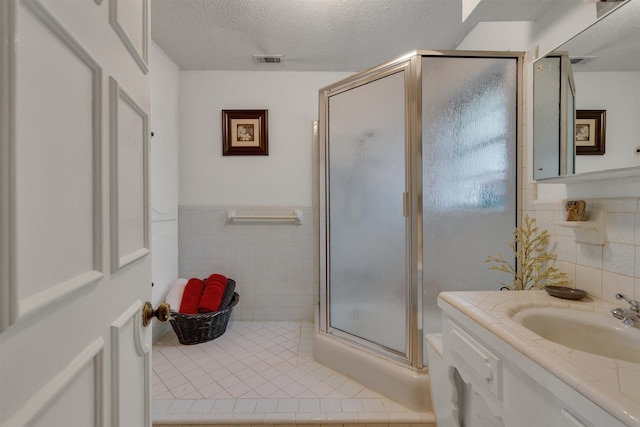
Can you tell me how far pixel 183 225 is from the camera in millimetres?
2379

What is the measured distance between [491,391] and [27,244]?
1009 millimetres

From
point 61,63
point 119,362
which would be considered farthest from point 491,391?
point 61,63

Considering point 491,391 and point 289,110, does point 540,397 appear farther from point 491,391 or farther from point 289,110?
point 289,110

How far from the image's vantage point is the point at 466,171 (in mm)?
1447

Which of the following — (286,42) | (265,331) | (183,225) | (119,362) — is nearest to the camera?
(119,362)

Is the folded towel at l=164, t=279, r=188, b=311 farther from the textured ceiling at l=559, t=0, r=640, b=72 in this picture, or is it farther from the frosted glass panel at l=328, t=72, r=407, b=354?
the textured ceiling at l=559, t=0, r=640, b=72

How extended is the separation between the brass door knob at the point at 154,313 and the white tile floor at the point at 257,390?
0.86 metres

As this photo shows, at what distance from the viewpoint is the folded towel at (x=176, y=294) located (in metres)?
2.06

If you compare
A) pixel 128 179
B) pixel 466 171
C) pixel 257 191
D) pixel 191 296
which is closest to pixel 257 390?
pixel 191 296

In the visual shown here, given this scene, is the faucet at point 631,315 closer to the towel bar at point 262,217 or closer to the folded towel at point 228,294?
the towel bar at point 262,217

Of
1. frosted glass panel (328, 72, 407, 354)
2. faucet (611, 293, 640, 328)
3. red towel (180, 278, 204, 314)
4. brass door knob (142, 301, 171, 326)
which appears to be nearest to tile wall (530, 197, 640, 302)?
faucet (611, 293, 640, 328)

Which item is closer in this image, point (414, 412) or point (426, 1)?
point (414, 412)

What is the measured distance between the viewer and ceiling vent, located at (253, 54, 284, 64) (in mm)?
2137

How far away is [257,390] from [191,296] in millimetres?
896
